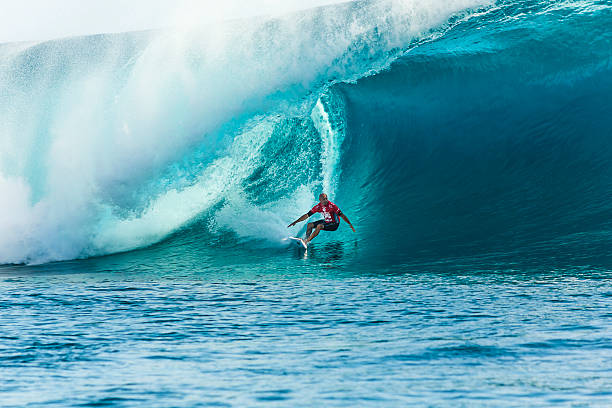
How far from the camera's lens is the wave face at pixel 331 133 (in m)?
10.3

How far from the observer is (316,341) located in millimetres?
4707

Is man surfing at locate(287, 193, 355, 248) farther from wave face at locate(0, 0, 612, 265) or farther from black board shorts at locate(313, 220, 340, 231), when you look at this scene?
wave face at locate(0, 0, 612, 265)

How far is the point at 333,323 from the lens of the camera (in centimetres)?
523

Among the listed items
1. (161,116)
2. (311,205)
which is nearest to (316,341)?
(311,205)

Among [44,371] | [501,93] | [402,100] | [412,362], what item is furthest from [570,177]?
[44,371]

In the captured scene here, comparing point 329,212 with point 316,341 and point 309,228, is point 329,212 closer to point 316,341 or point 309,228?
point 309,228

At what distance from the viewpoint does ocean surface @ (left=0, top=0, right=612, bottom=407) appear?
4133 mm

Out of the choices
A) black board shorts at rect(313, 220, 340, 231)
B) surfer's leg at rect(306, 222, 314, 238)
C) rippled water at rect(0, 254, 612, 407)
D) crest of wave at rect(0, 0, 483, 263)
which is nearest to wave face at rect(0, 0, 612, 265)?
crest of wave at rect(0, 0, 483, 263)

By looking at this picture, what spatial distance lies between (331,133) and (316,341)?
26.0 feet

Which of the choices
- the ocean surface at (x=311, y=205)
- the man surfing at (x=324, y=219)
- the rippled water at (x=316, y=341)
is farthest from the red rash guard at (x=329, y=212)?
the rippled water at (x=316, y=341)

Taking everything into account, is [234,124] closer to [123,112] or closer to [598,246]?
[123,112]

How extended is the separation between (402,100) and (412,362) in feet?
30.2

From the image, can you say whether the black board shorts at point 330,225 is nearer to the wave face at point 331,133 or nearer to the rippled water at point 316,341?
the wave face at point 331,133

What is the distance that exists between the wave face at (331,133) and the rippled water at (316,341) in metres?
2.69
